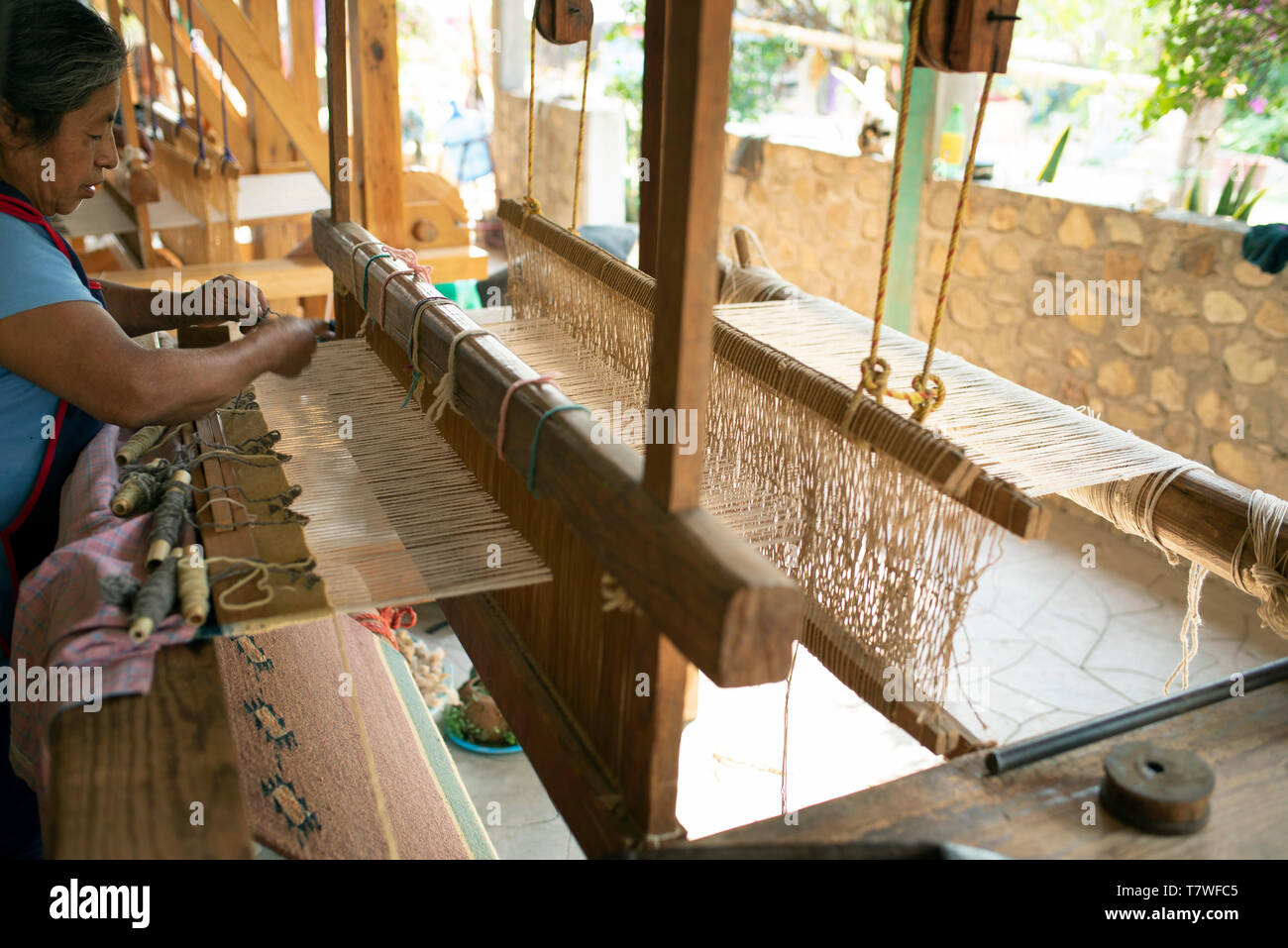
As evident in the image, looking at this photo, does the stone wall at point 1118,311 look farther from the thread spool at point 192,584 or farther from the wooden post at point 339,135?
the thread spool at point 192,584

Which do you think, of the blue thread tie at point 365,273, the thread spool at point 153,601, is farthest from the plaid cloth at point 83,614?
the blue thread tie at point 365,273

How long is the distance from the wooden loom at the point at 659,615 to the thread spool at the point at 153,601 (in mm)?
436

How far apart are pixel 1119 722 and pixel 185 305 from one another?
1892mm

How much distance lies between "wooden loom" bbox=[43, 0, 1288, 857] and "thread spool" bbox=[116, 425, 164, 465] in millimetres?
451

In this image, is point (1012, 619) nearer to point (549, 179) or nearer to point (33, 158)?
point (33, 158)

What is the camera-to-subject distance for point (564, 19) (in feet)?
7.49

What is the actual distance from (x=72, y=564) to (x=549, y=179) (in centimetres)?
701

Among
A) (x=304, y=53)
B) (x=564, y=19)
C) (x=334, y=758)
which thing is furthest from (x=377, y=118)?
(x=334, y=758)

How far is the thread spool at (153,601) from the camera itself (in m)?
1.13

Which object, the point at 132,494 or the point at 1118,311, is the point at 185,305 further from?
the point at 1118,311

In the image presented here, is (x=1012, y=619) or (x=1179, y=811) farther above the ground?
(x=1179, y=811)

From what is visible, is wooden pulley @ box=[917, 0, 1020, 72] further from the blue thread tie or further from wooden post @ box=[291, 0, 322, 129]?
wooden post @ box=[291, 0, 322, 129]

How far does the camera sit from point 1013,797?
3.86 ft
